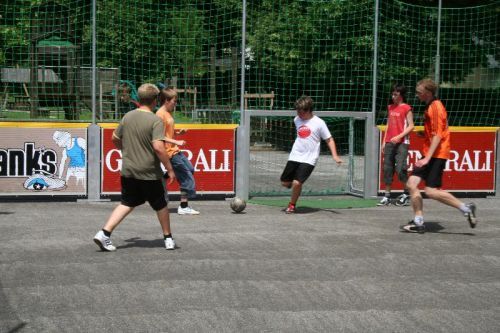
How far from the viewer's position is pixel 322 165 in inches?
704

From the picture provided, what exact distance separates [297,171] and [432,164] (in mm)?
2448

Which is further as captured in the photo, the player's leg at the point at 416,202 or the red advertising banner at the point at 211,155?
the red advertising banner at the point at 211,155

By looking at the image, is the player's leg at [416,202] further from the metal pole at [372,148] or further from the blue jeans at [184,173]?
the metal pole at [372,148]

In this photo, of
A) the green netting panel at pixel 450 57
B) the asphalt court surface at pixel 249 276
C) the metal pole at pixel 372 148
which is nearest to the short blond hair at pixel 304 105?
the asphalt court surface at pixel 249 276

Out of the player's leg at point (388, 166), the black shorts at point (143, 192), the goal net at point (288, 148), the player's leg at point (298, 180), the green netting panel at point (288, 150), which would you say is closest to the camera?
the black shorts at point (143, 192)

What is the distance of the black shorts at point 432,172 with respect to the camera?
388 inches

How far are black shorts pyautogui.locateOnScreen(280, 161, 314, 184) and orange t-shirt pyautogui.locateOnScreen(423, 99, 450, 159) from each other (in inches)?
87.1

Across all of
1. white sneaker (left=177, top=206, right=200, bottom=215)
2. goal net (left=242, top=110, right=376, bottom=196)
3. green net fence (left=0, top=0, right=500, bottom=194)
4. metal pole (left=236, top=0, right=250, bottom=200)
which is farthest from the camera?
green net fence (left=0, top=0, right=500, bottom=194)

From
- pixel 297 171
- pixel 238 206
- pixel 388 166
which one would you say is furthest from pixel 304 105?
pixel 388 166

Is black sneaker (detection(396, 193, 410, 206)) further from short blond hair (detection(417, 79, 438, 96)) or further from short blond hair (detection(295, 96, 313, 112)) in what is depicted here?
short blond hair (detection(417, 79, 438, 96))

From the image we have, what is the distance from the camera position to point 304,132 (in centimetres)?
1174

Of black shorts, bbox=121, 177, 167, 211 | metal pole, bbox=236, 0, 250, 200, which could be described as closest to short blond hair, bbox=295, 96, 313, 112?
metal pole, bbox=236, 0, 250, 200

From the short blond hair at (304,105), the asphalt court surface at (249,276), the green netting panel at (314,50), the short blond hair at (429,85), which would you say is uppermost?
the green netting panel at (314,50)

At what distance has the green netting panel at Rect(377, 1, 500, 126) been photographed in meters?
16.5
